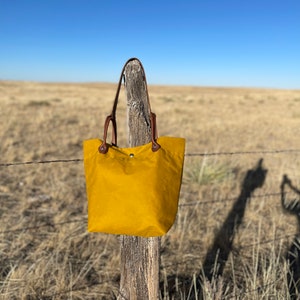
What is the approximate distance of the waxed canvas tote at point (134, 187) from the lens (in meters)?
1.34

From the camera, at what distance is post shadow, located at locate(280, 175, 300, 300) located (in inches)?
109

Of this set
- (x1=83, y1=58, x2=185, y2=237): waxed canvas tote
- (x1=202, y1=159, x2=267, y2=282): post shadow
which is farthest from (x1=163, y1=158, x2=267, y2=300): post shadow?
(x1=83, y1=58, x2=185, y2=237): waxed canvas tote

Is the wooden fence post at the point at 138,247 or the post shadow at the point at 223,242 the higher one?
the wooden fence post at the point at 138,247

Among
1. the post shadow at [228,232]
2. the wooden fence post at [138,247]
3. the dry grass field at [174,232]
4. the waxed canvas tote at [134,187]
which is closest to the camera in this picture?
the waxed canvas tote at [134,187]

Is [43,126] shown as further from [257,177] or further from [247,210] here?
[247,210]

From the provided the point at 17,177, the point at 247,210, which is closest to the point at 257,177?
the point at 247,210

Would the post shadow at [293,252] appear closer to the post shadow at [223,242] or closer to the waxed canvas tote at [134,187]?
the post shadow at [223,242]

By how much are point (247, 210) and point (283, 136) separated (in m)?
7.14

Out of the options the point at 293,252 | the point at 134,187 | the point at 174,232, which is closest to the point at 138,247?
the point at 134,187

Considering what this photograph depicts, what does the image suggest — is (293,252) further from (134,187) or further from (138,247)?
(134,187)

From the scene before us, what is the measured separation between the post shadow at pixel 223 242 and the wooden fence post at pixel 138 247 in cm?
41

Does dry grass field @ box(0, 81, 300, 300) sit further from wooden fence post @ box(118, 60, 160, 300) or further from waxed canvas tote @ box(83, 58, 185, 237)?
waxed canvas tote @ box(83, 58, 185, 237)

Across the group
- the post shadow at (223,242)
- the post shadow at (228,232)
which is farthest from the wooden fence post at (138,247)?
the post shadow at (228,232)

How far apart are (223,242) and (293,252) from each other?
69 centimetres
